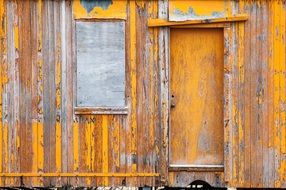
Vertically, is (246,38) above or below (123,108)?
above

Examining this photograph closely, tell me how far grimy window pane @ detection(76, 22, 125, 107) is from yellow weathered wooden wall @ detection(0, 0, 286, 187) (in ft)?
0.38

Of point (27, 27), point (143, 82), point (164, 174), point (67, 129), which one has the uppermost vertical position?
point (27, 27)

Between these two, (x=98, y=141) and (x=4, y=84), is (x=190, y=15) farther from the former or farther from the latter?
(x=4, y=84)

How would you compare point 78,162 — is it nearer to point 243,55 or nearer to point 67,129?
point 67,129

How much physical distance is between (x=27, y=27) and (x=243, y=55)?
3.26m

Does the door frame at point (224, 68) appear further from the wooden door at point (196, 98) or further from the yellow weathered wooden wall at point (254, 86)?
the wooden door at point (196, 98)

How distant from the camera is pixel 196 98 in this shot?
11.0m

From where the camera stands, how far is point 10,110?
10906mm

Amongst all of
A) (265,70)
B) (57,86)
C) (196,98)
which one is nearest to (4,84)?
(57,86)

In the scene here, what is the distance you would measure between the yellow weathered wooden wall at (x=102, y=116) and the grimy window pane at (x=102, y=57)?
0.38 feet

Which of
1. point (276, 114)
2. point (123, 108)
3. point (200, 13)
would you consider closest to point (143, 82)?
point (123, 108)

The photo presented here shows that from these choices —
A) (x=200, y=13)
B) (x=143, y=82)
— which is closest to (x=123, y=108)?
(x=143, y=82)

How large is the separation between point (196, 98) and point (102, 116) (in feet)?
4.80

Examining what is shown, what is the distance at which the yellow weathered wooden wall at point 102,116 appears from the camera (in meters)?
10.8
